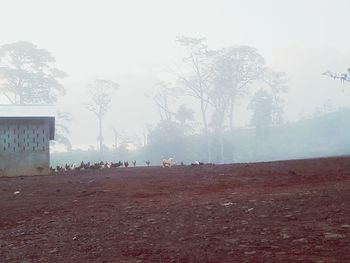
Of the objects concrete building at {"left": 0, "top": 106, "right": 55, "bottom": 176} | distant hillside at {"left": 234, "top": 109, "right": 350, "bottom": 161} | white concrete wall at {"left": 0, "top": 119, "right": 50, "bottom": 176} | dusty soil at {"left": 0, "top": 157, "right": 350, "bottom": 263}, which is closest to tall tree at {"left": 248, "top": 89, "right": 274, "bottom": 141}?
distant hillside at {"left": 234, "top": 109, "right": 350, "bottom": 161}

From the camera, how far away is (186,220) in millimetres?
6777

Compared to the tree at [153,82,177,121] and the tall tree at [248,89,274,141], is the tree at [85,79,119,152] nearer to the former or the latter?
the tree at [153,82,177,121]

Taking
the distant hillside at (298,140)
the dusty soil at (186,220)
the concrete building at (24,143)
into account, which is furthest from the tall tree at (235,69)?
the dusty soil at (186,220)

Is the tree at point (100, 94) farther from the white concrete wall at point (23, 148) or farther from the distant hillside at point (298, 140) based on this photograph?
the white concrete wall at point (23, 148)

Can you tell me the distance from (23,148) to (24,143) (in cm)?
22

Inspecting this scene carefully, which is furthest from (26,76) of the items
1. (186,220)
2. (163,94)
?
(186,220)

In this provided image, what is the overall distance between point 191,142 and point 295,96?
154ft

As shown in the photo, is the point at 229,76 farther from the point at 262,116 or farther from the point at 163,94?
the point at 163,94

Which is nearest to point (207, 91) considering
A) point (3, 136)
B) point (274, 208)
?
point (3, 136)

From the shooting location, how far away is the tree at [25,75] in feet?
163

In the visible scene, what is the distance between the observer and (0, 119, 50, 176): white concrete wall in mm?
17891

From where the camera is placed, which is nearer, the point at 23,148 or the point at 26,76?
the point at 23,148

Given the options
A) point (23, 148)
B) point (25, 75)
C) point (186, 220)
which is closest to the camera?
point (186, 220)

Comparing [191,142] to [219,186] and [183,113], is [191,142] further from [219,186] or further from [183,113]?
[219,186]
